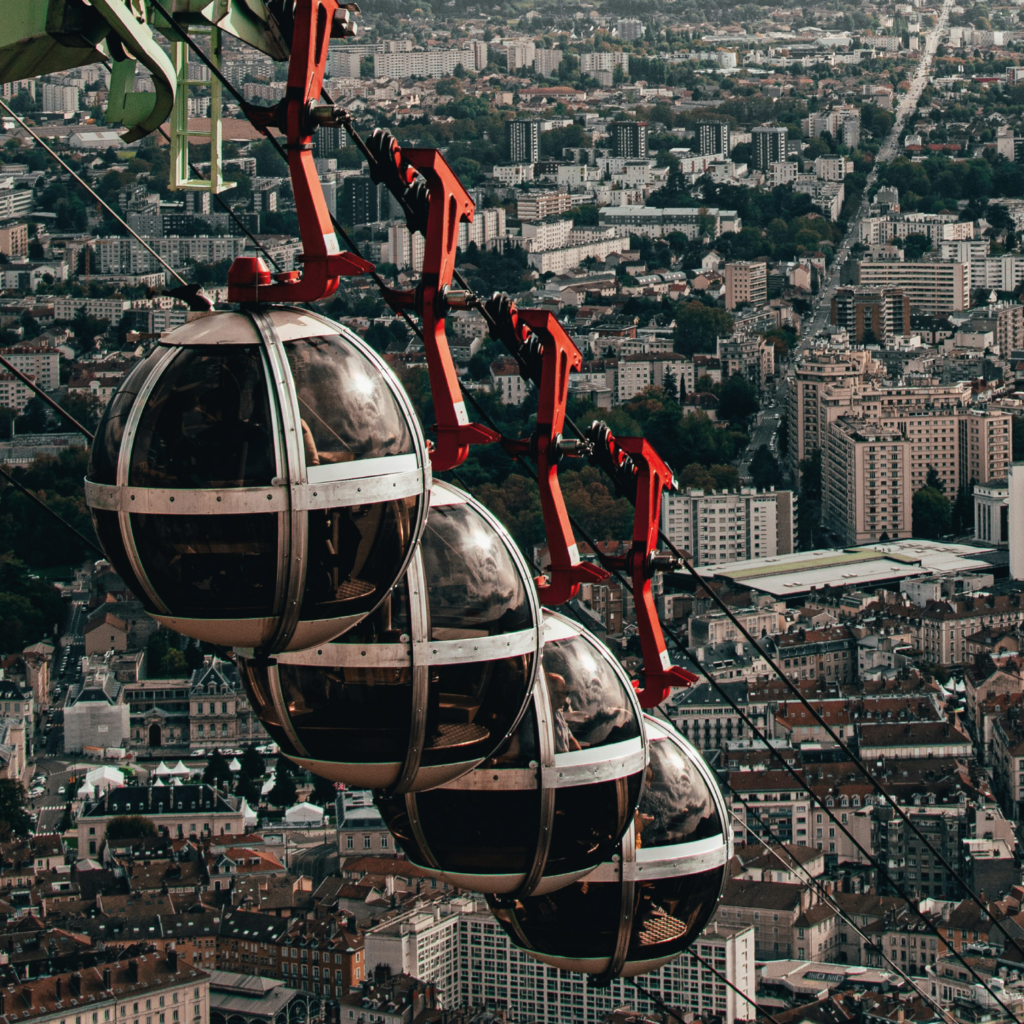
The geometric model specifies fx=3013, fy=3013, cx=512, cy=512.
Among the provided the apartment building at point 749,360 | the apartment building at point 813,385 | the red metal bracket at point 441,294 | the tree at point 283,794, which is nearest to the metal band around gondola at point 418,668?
the red metal bracket at point 441,294

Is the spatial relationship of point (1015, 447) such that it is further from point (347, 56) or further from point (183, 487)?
point (347, 56)

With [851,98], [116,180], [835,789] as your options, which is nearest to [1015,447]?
[835,789]

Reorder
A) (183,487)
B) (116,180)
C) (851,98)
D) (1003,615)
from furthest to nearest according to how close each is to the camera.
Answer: (851,98)
(116,180)
(1003,615)
(183,487)

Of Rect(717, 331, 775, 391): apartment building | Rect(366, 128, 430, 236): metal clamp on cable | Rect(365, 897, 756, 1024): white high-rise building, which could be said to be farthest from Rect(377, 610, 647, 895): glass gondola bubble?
Rect(717, 331, 775, 391): apartment building

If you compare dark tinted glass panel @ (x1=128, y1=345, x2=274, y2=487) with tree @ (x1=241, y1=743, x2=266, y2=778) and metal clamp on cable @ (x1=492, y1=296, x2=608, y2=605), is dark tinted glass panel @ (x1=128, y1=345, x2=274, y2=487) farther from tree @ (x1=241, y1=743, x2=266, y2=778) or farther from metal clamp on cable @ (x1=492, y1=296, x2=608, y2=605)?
tree @ (x1=241, y1=743, x2=266, y2=778)

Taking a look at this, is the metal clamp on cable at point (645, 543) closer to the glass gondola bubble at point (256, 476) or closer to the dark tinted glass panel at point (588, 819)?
the dark tinted glass panel at point (588, 819)

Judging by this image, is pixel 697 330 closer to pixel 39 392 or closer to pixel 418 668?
pixel 39 392
